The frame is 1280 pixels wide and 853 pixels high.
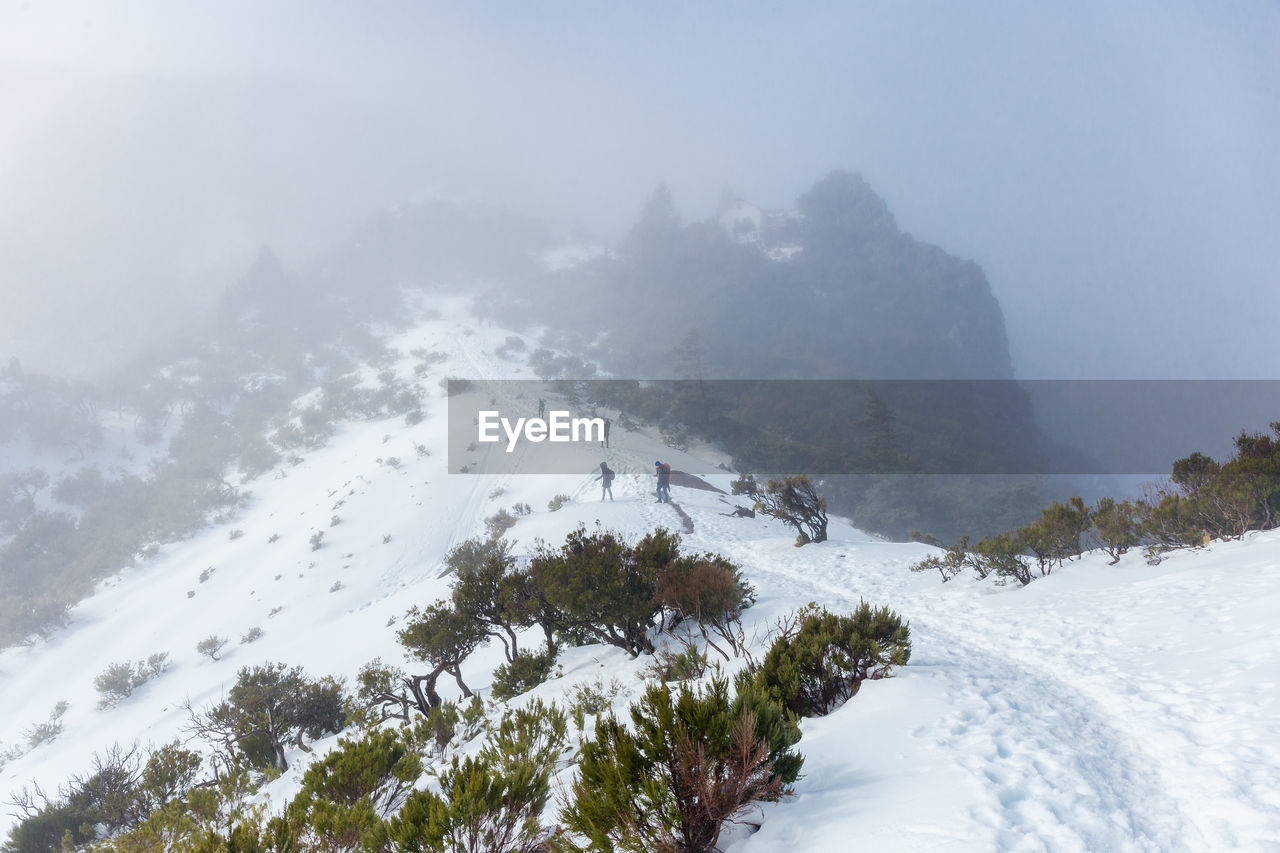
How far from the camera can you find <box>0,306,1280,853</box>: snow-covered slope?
291 cm

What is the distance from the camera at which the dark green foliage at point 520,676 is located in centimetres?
855

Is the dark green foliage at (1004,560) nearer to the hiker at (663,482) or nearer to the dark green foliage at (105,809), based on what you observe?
the hiker at (663,482)

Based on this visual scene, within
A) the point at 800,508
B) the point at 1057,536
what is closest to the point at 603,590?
the point at 800,508

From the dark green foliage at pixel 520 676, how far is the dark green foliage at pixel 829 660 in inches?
196

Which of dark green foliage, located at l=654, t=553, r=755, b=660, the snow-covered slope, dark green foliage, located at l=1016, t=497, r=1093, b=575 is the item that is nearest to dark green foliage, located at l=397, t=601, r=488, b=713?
the snow-covered slope

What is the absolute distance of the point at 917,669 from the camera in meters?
5.48

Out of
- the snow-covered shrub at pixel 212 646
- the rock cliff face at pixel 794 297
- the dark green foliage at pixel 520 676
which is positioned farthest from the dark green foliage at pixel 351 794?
the rock cliff face at pixel 794 297

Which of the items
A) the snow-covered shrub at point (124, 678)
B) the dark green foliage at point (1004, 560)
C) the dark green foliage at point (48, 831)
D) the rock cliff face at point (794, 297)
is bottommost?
the snow-covered shrub at point (124, 678)

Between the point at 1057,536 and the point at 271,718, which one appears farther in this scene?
the point at 1057,536

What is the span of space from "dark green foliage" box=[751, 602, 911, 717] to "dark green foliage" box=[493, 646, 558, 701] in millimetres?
4966

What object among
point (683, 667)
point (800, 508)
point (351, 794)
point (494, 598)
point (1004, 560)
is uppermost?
point (1004, 560)

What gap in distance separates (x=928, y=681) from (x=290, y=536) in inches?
1105
